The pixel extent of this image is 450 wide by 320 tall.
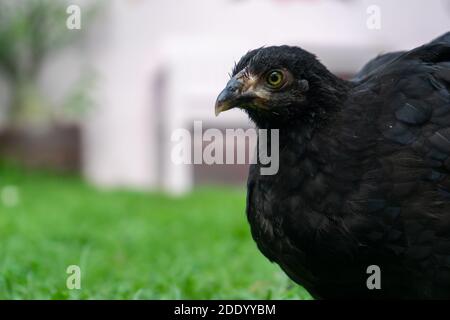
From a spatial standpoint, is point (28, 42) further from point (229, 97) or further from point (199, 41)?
point (229, 97)

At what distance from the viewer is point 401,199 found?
1936 millimetres

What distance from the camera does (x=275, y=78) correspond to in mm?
2047

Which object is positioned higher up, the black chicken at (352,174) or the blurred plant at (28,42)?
the blurred plant at (28,42)

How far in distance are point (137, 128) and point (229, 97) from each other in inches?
279

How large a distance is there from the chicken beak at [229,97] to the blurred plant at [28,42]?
7777 mm

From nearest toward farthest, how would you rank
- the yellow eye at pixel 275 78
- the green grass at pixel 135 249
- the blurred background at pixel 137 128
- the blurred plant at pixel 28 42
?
1. the yellow eye at pixel 275 78
2. the green grass at pixel 135 249
3. the blurred background at pixel 137 128
4. the blurred plant at pixel 28 42

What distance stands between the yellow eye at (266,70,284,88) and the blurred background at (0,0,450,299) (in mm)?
963

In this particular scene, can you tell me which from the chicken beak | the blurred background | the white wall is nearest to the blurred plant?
the blurred background

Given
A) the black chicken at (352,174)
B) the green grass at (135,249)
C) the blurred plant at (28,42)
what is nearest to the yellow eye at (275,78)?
the black chicken at (352,174)

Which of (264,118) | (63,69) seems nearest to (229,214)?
(264,118)

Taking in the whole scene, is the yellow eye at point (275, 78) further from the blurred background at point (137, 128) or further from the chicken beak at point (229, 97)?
the blurred background at point (137, 128)

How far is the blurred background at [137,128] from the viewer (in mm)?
3443

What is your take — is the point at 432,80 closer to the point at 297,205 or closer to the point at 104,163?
the point at 297,205

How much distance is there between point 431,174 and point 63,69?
8523 mm
